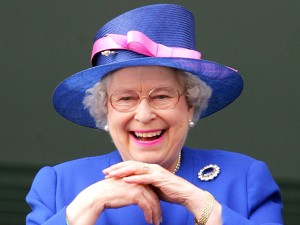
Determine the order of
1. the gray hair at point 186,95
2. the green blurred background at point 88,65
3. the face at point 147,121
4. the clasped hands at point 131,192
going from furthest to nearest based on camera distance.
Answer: the green blurred background at point 88,65 < the gray hair at point 186,95 < the face at point 147,121 < the clasped hands at point 131,192

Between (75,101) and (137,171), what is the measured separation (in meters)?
0.57

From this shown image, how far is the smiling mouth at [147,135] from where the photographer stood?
3.53 metres

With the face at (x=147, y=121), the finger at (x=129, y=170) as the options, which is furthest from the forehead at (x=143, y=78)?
the finger at (x=129, y=170)

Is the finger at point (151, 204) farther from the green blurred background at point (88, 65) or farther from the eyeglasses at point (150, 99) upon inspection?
the green blurred background at point (88, 65)

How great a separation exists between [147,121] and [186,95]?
22cm

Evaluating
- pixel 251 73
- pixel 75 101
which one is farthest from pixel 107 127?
pixel 251 73

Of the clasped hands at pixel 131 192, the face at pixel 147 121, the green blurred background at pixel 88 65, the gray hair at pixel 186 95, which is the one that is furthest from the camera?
the green blurred background at pixel 88 65

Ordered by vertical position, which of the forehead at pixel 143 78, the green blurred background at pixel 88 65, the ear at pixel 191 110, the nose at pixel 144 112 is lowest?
the green blurred background at pixel 88 65

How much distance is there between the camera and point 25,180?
6254 millimetres

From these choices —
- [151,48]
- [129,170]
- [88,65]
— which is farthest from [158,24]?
[88,65]

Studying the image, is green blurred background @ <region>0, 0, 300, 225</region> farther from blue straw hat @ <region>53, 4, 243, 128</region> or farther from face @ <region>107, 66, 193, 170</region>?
face @ <region>107, 66, 193, 170</region>

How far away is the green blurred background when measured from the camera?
19.4 feet

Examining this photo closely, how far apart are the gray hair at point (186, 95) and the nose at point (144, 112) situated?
0.63 ft

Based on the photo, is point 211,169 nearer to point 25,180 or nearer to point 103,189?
point 103,189
